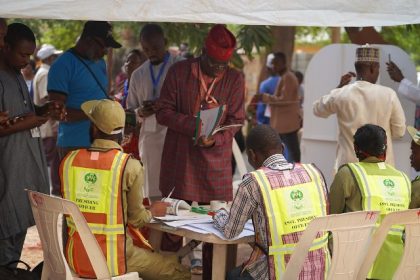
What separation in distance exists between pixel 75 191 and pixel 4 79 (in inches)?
48.2

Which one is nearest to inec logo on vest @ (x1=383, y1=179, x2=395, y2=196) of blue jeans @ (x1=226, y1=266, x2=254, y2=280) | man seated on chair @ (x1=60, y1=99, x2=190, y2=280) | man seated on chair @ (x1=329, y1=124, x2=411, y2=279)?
man seated on chair @ (x1=329, y1=124, x2=411, y2=279)

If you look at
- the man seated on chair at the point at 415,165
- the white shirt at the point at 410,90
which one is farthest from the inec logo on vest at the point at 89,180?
the white shirt at the point at 410,90

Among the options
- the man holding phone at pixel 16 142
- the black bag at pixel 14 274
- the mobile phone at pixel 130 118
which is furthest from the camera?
the mobile phone at pixel 130 118

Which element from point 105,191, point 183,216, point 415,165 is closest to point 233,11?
point 183,216

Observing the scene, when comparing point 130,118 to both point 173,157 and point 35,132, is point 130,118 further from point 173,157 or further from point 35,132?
point 35,132

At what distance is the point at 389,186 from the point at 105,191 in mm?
1634

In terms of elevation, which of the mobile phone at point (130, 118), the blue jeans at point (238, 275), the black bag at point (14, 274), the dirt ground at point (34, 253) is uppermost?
the mobile phone at point (130, 118)

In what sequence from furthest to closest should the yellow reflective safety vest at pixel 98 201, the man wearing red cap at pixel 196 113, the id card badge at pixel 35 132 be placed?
the man wearing red cap at pixel 196 113
the id card badge at pixel 35 132
the yellow reflective safety vest at pixel 98 201

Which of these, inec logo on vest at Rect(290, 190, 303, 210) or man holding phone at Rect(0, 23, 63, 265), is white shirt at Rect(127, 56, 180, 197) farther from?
inec logo on vest at Rect(290, 190, 303, 210)

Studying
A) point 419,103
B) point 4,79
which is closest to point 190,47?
point 419,103

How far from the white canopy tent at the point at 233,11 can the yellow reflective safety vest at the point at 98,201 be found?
2.81ft

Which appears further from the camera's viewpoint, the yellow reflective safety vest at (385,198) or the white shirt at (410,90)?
the white shirt at (410,90)

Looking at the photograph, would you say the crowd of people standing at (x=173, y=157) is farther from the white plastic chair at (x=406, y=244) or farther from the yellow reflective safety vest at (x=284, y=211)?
the white plastic chair at (x=406, y=244)

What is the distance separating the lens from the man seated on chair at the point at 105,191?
4.64 meters
